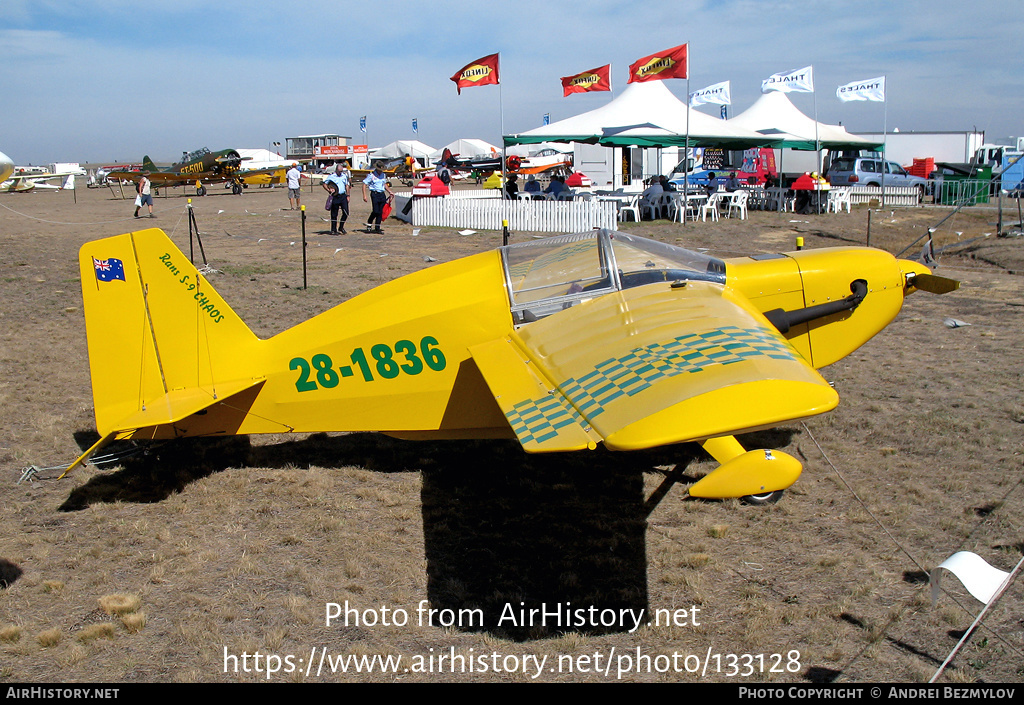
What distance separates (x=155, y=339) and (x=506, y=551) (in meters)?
2.99

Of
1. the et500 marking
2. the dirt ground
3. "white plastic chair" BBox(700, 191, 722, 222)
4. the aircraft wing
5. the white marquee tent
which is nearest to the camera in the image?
the aircraft wing

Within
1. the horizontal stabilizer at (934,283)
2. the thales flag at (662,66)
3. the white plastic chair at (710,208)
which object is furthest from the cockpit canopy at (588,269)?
the white plastic chair at (710,208)

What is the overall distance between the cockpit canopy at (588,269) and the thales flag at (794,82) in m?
26.1

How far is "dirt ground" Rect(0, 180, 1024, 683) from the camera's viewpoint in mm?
3537

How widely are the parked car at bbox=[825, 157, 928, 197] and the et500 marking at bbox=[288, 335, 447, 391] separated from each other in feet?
111

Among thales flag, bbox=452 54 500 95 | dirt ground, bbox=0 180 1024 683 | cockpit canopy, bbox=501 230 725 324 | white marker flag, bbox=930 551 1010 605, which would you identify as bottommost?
dirt ground, bbox=0 180 1024 683

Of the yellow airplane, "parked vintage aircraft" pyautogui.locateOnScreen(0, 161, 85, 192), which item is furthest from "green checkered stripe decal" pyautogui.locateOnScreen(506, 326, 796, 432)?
"parked vintage aircraft" pyautogui.locateOnScreen(0, 161, 85, 192)

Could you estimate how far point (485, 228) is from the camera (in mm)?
21469

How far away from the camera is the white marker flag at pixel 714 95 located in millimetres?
30219

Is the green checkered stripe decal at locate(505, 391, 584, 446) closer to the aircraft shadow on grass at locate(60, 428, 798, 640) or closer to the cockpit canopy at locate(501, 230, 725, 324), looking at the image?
the aircraft shadow on grass at locate(60, 428, 798, 640)

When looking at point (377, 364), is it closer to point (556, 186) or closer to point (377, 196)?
point (377, 196)

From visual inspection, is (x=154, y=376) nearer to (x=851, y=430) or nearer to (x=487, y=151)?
(x=851, y=430)
